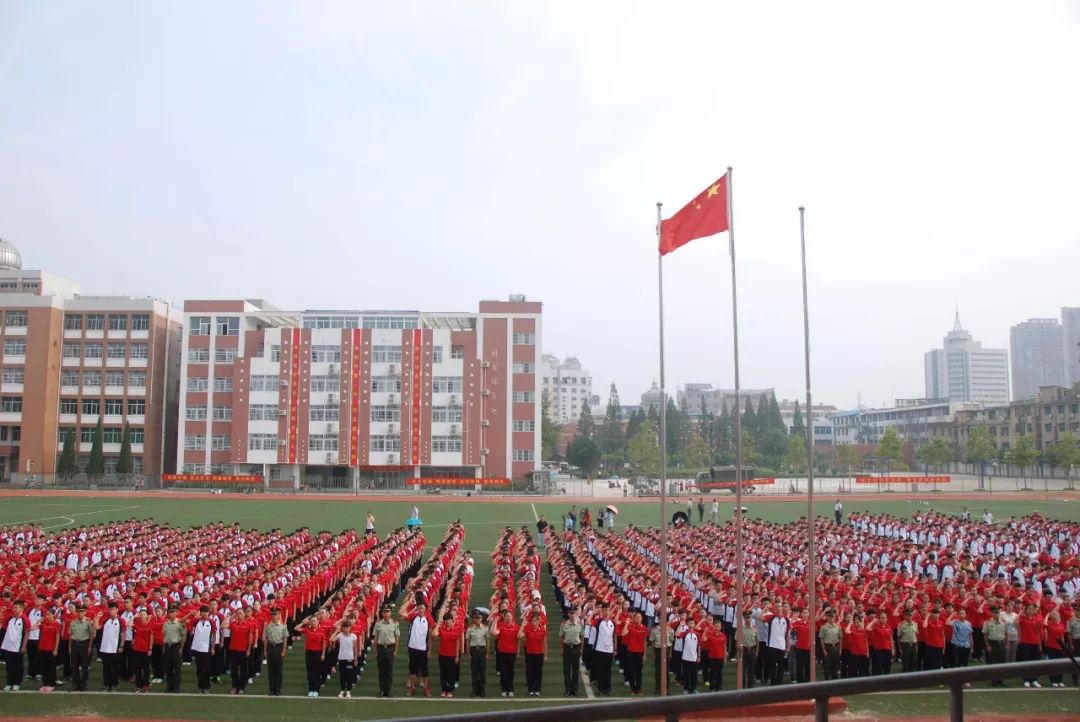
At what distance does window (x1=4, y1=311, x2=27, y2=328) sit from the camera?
64062mm

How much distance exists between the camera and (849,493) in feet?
190

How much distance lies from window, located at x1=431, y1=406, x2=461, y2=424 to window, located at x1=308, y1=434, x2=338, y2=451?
7528 mm

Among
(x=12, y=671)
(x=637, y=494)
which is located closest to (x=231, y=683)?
(x=12, y=671)

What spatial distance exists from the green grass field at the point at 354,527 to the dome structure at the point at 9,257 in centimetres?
3032

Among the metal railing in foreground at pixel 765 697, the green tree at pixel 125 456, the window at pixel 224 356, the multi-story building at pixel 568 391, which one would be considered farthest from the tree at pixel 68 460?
the multi-story building at pixel 568 391

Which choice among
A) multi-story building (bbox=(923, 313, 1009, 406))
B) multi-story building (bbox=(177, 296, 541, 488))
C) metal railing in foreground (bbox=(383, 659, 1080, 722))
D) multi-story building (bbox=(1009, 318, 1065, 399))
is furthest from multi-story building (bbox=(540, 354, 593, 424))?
metal railing in foreground (bbox=(383, 659, 1080, 722))

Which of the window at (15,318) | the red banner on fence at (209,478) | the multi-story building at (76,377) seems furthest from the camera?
the window at (15,318)

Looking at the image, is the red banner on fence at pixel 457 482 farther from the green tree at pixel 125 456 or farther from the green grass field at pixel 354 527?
→ the green tree at pixel 125 456

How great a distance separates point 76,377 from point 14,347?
4.83 meters

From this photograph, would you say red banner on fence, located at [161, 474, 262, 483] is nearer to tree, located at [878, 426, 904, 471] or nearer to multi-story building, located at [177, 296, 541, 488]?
multi-story building, located at [177, 296, 541, 488]

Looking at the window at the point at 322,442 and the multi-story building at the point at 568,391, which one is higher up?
the multi-story building at the point at 568,391

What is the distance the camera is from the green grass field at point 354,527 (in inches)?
117

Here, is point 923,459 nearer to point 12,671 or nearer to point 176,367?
point 176,367

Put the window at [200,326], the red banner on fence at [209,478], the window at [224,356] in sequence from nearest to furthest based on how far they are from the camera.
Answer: the red banner on fence at [209,478] < the window at [224,356] < the window at [200,326]
